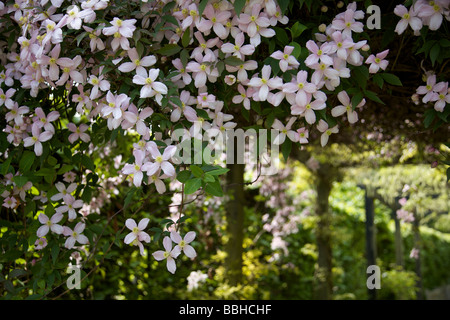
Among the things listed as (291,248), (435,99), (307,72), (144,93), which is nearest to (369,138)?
(435,99)

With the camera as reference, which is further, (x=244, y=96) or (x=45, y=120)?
(x=45, y=120)

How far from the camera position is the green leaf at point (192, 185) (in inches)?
37.3

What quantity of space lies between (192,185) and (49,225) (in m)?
0.53

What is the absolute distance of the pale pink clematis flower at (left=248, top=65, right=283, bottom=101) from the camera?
1.03m

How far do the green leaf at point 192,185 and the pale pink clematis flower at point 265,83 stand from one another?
0.75 ft

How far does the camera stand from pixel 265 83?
3.43 ft

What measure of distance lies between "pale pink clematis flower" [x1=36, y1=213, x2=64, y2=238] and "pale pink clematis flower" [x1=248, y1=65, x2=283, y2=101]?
2.12ft

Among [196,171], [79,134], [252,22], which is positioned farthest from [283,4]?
[79,134]

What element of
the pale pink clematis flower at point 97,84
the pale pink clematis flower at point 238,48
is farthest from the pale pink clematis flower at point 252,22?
the pale pink clematis flower at point 97,84

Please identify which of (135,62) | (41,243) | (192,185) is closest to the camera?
(192,185)

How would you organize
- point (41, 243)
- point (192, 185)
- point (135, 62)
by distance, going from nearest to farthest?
point (192, 185)
point (135, 62)
point (41, 243)

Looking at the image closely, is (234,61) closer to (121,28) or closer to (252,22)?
(252,22)

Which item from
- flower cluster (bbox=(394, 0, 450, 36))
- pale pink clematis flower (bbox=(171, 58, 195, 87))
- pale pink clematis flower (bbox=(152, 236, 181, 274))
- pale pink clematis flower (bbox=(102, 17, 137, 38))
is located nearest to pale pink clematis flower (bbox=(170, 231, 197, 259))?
pale pink clematis flower (bbox=(152, 236, 181, 274))

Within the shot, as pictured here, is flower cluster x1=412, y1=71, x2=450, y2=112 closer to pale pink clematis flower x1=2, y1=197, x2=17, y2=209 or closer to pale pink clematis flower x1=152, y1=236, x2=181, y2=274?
pale pink clematis flower x1=152, y1=236, x2=181, y2=274
